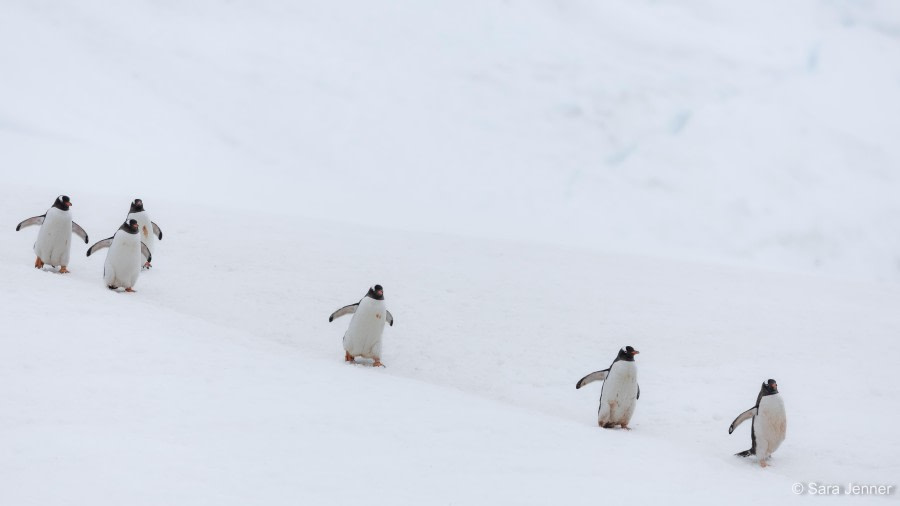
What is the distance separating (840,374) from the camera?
38.0 feet

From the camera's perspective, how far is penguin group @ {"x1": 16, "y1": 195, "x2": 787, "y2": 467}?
Answer: 7.67m

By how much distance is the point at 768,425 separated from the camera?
7.63 m

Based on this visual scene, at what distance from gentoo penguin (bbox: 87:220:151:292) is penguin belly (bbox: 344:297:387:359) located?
2835 millimetres

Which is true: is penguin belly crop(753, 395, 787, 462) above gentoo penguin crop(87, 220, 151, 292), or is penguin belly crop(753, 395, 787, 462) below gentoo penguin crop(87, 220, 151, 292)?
below

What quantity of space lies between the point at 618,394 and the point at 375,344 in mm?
2705

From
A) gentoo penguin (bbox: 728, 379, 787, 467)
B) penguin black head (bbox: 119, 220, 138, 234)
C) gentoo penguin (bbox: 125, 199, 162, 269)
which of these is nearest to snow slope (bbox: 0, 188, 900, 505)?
gentoo penguin (bbox: 728, 379, 787, 467)

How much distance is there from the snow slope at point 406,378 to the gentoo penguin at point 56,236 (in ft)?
1.68

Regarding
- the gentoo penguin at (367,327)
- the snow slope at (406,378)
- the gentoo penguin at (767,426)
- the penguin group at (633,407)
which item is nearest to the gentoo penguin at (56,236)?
the snow slope at (406,378)

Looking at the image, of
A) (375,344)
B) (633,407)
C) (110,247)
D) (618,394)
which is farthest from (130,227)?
(633,407)

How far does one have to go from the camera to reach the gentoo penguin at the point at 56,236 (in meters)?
9.66

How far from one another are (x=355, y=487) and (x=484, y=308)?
28.0ft

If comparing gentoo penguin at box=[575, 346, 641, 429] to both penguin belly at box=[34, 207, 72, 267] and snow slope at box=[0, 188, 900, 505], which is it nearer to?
snow slope at box=[0, 188, 900, 505]

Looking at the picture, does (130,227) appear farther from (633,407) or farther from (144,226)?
(633,407)

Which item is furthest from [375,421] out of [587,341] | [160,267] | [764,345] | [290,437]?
[764,345]
